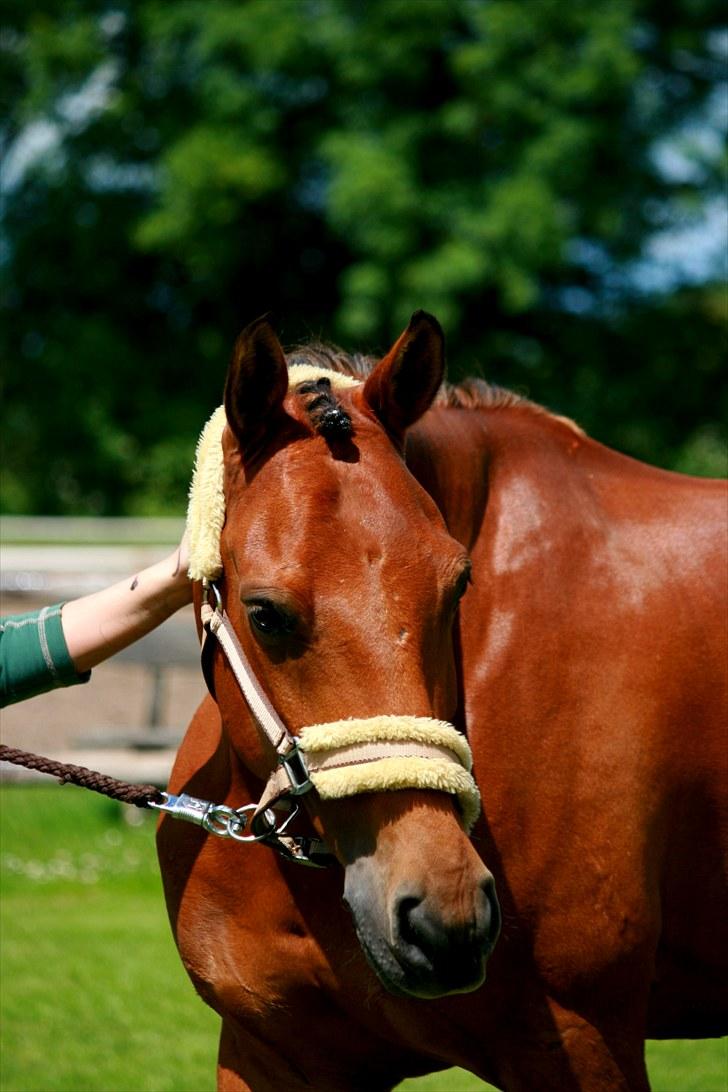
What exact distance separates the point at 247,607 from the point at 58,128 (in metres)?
26.3

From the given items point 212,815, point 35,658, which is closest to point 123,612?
point 35,658

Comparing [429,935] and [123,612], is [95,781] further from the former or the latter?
[429,935]

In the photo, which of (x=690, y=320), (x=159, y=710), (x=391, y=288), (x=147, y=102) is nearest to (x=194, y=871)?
(x=159, y=710)

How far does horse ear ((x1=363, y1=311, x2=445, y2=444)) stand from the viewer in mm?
2756

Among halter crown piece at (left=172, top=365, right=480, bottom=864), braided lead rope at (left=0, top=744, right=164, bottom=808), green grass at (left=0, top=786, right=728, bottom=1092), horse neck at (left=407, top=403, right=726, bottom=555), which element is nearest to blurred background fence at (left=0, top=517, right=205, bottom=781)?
green grass at (left=0, top=786, right=728, bottom=1092)

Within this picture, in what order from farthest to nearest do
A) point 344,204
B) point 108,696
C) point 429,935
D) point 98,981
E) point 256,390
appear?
point 344,204 < point 108,696 < point 98,981 < point 256,390 < point 429,935

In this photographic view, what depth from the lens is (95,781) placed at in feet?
10.5

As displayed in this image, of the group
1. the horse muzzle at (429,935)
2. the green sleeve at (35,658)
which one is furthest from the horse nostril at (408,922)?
the green sleeve at (35,658)

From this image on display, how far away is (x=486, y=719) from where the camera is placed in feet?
9.34

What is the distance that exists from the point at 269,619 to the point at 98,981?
12.6 ft

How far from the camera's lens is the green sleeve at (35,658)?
3.19 m

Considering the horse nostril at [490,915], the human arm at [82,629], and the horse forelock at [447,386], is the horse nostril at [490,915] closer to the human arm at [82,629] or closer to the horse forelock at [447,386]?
the human arm at [82,629]

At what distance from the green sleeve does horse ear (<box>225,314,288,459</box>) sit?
2.55 ft

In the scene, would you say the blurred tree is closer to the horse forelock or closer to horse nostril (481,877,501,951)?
the horse forelock
